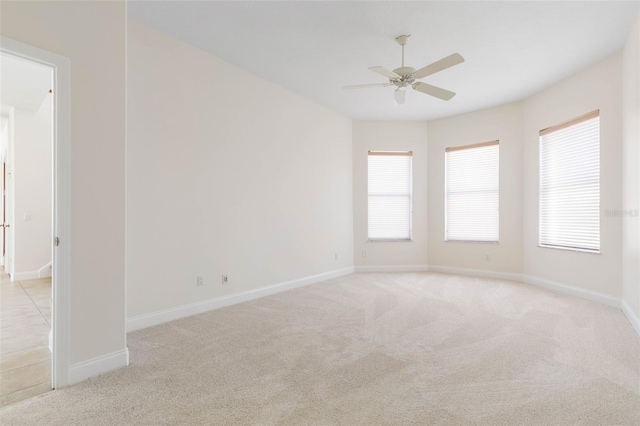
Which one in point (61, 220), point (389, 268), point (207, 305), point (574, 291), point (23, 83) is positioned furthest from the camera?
point (389, 268)

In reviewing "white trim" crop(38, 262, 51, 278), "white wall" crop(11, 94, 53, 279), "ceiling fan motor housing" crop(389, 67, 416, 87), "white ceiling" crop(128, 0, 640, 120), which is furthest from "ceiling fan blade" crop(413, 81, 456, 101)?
"white trim" crop(38, 262, 51, 278)

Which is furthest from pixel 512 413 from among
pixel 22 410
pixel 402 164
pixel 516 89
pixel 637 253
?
pixel 402 164

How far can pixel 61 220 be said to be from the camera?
2.18 meters

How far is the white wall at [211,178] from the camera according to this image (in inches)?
132

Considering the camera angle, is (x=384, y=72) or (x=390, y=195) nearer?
(x=384, y=72)

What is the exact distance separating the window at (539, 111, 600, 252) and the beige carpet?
1065 mm

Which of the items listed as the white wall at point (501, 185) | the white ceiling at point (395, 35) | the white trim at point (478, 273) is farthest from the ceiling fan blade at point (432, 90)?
the white trim at point (478, 273)

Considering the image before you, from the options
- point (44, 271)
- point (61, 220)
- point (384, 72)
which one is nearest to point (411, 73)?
point (384, 72)

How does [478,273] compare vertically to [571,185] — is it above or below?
below

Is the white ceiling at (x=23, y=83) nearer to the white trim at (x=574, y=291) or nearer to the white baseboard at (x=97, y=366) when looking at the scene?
the white baseboard at (x=97, y=366)

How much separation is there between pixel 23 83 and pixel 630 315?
7711 mm

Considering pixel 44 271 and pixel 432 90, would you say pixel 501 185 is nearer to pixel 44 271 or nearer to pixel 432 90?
→ pixel 432 90

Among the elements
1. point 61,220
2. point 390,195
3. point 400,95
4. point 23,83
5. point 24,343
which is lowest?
point 24,343

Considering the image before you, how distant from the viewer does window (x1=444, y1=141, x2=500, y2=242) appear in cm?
599
